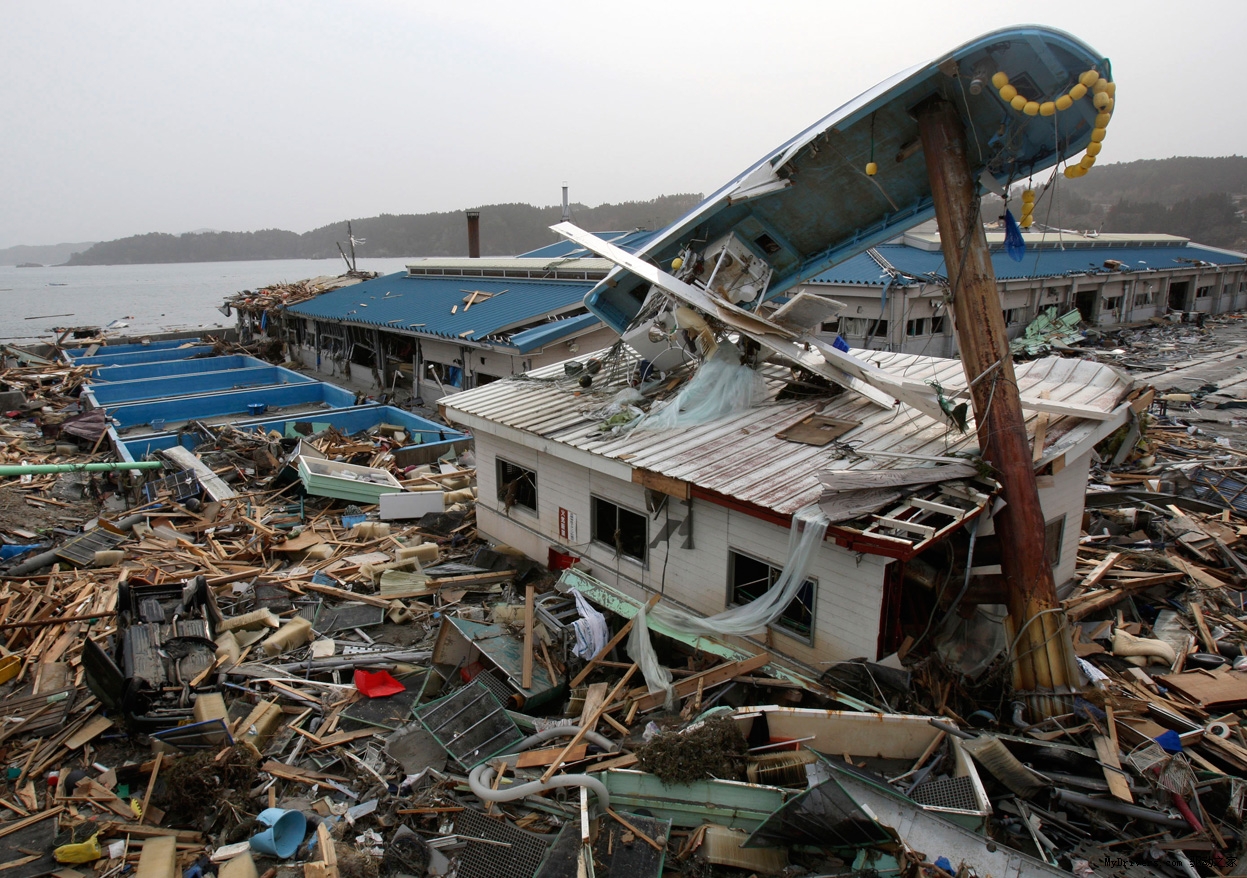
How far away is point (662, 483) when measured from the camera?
10.3 metres

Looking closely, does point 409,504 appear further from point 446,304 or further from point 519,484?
point 446,304


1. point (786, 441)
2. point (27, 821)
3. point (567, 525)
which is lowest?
point (27, 821)

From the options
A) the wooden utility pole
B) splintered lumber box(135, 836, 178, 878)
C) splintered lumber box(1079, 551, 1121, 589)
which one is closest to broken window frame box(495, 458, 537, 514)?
splintered lumber box(135, 836, 178, 878)

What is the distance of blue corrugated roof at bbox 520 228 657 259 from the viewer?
26141 mm

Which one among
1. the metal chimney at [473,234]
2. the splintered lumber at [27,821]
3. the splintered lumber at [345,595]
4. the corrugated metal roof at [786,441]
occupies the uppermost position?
the metal chimney at [473,234]

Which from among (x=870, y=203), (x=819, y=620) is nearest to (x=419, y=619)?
(x=819, y=620)

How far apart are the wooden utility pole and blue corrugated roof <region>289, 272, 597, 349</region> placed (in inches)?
613

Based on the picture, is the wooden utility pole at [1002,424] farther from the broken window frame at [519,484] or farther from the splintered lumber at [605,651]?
the broken window frame at [519,484]

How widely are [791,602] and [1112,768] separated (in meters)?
3.74

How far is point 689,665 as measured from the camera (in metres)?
10.0

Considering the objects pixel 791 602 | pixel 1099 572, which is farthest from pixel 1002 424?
pixel 1099 572

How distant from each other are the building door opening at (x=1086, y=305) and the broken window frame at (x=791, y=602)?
4080 centimetres

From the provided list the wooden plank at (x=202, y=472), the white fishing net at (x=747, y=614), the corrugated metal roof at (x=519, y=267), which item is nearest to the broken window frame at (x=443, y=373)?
the corrugated metal roof at (x=519, y=267)

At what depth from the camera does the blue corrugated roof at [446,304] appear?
85.3ft
